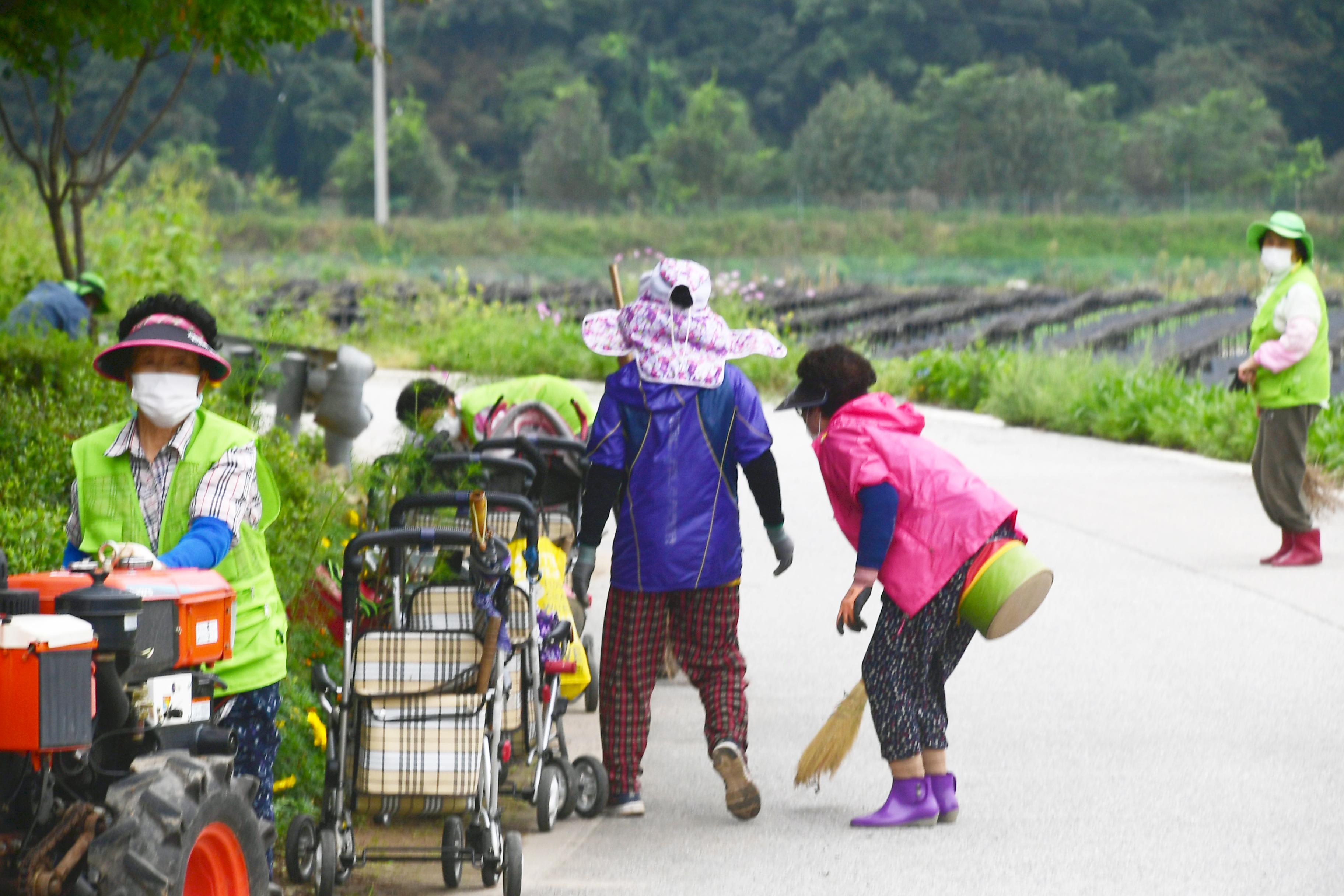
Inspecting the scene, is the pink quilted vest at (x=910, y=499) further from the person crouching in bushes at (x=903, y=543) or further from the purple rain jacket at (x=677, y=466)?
the purple rain jacket at (x=677, y=466)

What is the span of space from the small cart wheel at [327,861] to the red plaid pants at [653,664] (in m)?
1.33

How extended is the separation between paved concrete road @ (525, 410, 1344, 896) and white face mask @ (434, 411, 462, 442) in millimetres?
1548

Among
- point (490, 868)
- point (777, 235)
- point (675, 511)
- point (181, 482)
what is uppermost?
point (777, 235)

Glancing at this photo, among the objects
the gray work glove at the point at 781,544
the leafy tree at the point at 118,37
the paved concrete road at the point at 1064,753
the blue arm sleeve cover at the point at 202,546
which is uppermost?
the leafy tree at the point at 118,37

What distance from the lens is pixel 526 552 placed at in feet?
19.7

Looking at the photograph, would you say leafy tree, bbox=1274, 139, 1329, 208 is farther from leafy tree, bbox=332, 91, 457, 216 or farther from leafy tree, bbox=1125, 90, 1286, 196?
leafy tree, bbox=332, 91, 457, 216

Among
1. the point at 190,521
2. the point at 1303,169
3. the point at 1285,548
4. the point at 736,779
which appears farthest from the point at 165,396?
the point at 1303,169

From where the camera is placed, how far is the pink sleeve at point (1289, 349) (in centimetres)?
1013

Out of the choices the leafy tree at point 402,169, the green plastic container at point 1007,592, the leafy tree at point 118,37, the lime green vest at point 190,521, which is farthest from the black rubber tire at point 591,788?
the leafy tree at point 402,169

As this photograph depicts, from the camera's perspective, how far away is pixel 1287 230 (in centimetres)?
1021

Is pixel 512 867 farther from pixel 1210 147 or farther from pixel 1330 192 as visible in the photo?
pixel 1210 147

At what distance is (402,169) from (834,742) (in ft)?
257

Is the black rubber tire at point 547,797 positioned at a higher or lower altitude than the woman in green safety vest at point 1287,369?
lower

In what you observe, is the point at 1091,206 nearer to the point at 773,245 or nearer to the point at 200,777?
the point at 773,245
